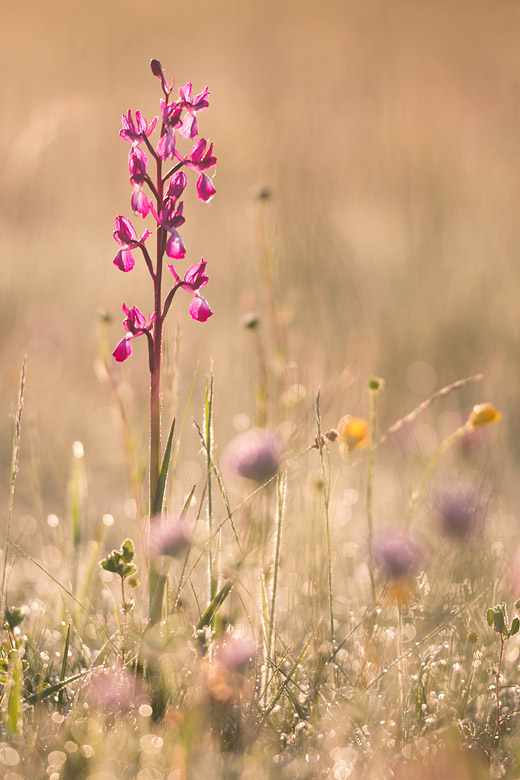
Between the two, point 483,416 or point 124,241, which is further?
point 483,416

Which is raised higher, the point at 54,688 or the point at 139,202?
the point at 139,202

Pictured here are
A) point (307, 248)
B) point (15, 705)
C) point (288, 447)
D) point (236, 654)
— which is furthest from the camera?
point (307, 248)

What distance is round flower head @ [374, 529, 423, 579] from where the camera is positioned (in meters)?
1.11

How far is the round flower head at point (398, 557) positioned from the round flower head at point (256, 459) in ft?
0.68

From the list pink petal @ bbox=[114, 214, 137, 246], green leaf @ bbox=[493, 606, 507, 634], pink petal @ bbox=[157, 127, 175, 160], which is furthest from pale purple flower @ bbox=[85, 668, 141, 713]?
pink petal @ bbox=[157, 127, 175, 160]

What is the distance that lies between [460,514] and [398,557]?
12 cm

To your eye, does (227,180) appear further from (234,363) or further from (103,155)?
(234,363)

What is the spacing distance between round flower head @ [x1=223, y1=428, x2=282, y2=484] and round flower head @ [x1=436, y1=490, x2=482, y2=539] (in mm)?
273

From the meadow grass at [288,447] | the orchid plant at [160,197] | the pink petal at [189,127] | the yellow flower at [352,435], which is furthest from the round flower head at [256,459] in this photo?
the pink petal at [189,127]

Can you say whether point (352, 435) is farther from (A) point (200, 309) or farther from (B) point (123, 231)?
(B) point (123, 231)

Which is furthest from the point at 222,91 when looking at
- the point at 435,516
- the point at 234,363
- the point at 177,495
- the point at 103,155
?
the point at 435,516

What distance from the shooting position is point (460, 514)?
1.15 meters

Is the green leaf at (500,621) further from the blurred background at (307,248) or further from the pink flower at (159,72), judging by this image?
the pink flower at (159,72)

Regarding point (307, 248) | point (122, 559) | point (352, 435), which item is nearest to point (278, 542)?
point (122, 559)
